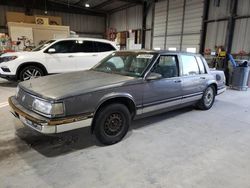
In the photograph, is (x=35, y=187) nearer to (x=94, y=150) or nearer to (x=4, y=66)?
(x=94, y=150)

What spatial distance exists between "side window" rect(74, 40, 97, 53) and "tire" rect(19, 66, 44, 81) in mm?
1462

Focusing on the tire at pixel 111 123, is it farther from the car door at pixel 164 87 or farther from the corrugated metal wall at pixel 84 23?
the corrugated metal wall at pixel 84 23

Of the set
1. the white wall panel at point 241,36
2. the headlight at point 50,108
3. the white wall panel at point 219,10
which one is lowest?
the headlight at point 50,108

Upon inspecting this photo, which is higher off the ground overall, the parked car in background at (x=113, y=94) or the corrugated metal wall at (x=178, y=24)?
the corrugated metal wall at (x=178, y=24)

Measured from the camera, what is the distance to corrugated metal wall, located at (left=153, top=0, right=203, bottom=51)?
10953 mm

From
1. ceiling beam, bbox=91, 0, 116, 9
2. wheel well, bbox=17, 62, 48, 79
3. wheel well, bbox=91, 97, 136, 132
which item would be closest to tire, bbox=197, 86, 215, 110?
wheel well, bbox=91, 97, 136, 132

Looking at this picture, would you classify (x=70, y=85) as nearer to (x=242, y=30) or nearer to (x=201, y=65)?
(x=201, y=65)

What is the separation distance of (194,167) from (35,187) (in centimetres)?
180

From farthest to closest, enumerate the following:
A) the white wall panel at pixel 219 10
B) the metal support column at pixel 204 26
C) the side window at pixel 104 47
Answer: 1. the metal support column at pixel 204 26
2. the white wall panel at pixel 219 10
3. the side window at pixel 104 47

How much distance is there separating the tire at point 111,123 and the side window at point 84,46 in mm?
4897

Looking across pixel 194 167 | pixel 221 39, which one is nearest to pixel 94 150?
pixel 194 167

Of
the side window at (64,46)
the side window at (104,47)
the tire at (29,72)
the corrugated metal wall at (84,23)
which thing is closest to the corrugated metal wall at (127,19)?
the corrugated metal wall at (84,23)

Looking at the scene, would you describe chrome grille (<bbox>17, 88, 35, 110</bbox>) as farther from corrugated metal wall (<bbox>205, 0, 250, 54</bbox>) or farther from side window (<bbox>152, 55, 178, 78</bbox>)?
corrugated metal wall (<bbox>205, 0, 250, 54</bbox>)

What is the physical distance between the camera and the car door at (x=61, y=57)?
22.1ft
